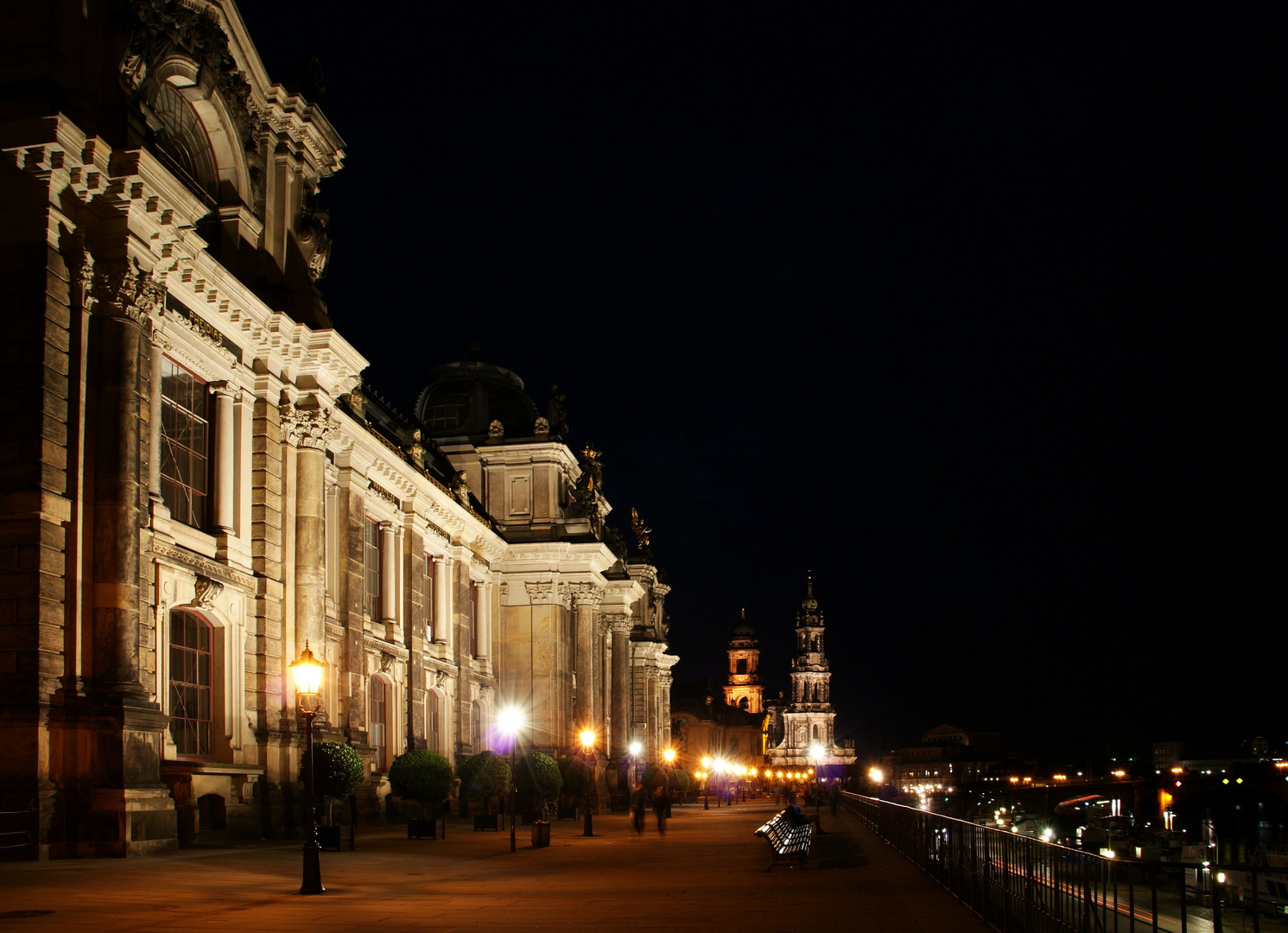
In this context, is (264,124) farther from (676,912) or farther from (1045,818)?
(1045,818)

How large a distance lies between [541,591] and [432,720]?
12.2 meters

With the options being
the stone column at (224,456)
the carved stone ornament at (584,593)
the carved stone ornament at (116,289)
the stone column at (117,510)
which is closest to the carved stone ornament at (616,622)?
the carved stone ornament at (584,593)

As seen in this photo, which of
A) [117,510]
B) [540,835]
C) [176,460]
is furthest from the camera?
[540,835]

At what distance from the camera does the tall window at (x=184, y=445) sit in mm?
29312

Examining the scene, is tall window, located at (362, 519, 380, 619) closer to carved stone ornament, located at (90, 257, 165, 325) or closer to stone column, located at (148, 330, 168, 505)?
stone column, located at (148, 330, 168, 505)

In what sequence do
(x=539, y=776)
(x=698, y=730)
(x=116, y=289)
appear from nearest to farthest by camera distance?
(x=116, y=289), (x=539, y=776), (x=698, y=730)

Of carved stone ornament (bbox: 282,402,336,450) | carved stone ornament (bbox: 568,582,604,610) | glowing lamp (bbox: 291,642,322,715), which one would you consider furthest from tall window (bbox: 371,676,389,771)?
glowing lamp (bbox: 291,642,322,715)

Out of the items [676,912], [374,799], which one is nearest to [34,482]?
[676,912]

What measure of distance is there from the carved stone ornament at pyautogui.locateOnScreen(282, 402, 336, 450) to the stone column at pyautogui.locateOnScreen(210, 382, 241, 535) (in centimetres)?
233

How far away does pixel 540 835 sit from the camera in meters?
30.7

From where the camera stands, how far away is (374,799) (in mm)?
41062

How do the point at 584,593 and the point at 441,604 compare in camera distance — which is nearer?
the point at 441,604

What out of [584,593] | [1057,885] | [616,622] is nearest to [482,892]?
[1057,885]

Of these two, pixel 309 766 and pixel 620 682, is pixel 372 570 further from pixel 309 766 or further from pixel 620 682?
pixel 620 682
